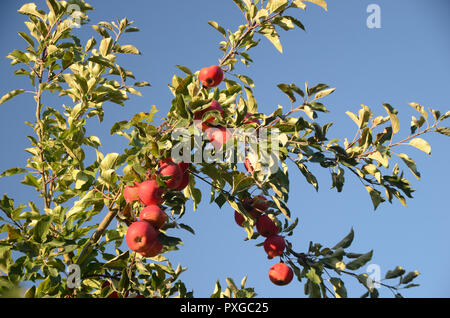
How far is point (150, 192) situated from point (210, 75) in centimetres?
116

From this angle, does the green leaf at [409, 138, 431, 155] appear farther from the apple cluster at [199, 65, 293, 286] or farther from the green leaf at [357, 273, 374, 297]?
the apple cluster at [199, 65, 293, 286]

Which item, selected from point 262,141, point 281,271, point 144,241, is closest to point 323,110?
point 262,141

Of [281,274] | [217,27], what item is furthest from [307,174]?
[217,27]

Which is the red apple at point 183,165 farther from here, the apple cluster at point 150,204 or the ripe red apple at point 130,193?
the ripe red apple at point 130,193

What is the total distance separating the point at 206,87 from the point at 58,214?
1439 millimetres

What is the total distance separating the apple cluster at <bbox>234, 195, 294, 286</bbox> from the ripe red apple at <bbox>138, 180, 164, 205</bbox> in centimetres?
80

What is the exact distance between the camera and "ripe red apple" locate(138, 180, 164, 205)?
250 cm

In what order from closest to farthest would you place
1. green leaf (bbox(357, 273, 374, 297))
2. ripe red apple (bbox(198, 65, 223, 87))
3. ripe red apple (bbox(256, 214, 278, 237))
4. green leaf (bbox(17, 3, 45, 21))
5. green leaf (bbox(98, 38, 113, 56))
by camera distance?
green leaf (bbox(357, 273, 374, 297)), ripe red apple (bbox(256, 214, 278, 237)), ripe red apple (bbox(198, 65, 223, 87)), green leaf (bbox(17, 3, 45, 21)), green leaf (bbox(98, 38, 113, 56))

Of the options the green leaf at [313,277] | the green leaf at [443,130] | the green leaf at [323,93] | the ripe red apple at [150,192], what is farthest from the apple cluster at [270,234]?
the green leaf at [443,130]

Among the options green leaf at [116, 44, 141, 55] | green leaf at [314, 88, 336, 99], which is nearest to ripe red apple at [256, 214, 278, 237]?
green leaf at [314, 88, 336, 99]

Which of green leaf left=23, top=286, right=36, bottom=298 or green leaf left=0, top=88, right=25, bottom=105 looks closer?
green leaf left=23, top=286, right=36, bottom=298
